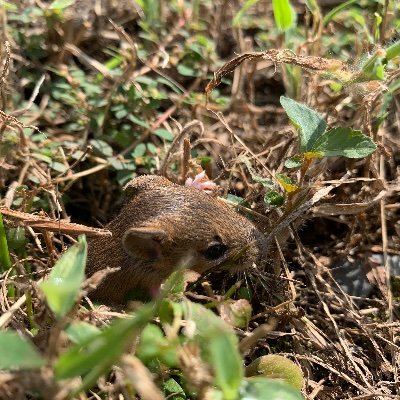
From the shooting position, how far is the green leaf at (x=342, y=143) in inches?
124

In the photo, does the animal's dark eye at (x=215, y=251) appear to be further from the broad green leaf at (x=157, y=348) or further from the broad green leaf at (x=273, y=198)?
the broad green leaf at (x=157, y=348)

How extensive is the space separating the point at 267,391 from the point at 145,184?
1.81 metres

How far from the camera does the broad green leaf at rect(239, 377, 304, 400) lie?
202 cm

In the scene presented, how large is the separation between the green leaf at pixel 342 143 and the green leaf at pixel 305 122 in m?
0.05

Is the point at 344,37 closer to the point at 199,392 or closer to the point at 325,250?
the point at 325,250

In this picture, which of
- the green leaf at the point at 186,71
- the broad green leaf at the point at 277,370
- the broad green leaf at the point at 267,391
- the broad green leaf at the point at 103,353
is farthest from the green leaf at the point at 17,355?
the green leaf at the point at 186,71

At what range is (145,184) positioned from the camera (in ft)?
11.8

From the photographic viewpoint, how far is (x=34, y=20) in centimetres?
477

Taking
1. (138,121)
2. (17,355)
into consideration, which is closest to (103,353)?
(17,355)

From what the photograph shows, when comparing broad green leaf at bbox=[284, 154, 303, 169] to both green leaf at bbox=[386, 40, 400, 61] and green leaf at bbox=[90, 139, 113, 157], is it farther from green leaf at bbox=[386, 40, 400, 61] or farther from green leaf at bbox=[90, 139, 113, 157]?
green leaf at bbox=[90, 139, 113, 157]

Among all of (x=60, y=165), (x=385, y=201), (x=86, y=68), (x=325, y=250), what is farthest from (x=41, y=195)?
(x=385, y=201)

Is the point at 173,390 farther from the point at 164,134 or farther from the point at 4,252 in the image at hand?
the point at 164,134

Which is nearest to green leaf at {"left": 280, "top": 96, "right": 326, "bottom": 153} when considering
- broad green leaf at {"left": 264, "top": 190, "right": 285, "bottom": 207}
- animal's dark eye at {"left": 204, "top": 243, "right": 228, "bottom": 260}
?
broad green leaf at {"left": 264, "top": 190, "right": 285, "bottom": 207}

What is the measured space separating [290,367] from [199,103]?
2.25m
